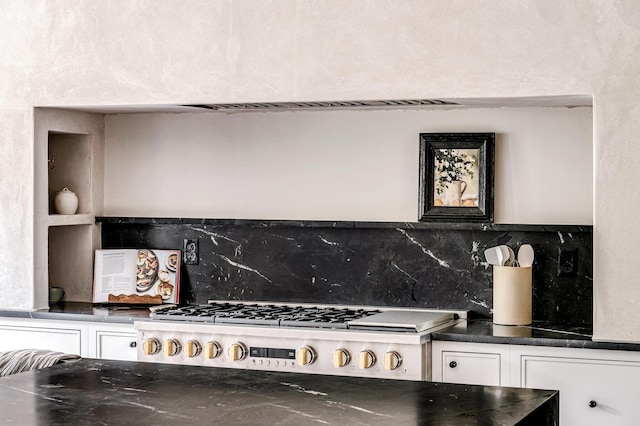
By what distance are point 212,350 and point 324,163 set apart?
111 centimetres

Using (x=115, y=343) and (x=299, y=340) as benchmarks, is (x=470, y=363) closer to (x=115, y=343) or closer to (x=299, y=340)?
(x=299, y=340)

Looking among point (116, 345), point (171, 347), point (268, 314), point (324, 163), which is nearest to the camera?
point (171, 347)

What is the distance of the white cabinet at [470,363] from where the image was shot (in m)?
4.05

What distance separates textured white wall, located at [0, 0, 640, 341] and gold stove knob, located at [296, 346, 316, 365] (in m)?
1.06

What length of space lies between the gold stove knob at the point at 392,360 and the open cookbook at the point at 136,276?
142cm

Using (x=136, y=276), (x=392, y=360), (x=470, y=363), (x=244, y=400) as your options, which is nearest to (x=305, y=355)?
(x=392, y=360)

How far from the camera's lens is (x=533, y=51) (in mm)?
4008

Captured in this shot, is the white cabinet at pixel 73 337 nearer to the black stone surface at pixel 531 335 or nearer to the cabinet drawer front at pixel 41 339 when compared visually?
the cabinet drawer front at pixel 41 339

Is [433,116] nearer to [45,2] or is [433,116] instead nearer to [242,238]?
[242,238]

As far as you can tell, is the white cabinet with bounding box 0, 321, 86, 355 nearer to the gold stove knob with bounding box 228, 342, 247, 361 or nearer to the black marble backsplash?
the black marble backsplash

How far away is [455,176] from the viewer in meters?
4.63

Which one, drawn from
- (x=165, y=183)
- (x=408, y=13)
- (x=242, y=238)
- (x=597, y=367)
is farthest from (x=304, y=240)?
(x=597, y=367)

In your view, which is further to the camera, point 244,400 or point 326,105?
point 326,105

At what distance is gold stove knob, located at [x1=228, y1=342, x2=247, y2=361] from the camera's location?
428 centimetres
